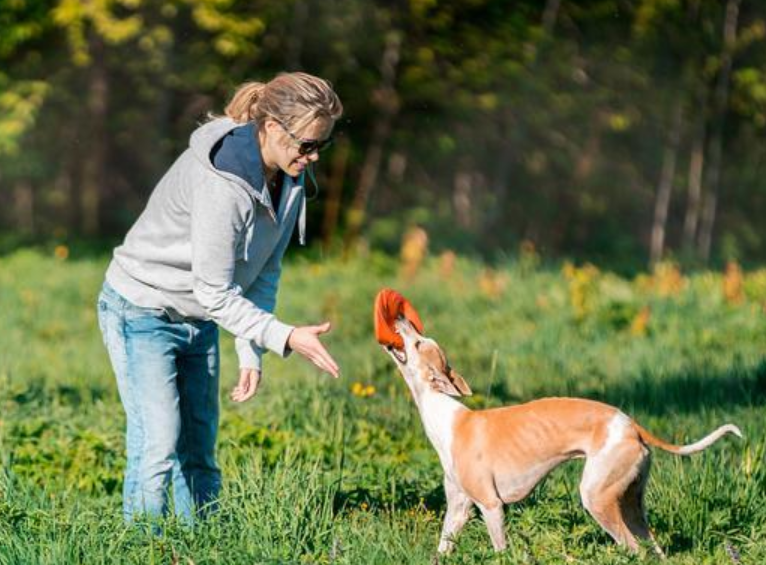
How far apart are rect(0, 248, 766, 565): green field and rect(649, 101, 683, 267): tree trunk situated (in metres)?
8.34

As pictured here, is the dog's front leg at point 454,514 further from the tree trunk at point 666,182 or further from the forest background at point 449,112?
the tree trunk at point 666,182

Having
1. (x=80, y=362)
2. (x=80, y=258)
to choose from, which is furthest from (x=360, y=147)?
(x=80, y=362)

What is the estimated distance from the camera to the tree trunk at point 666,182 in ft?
68.6

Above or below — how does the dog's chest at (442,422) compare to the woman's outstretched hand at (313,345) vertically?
below

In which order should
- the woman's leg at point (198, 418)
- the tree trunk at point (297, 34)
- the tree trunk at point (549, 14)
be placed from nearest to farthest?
the woman's leg at point (198, 418)
the tree trunk at point (297, 34)
the tree trunk at point (549, 14)

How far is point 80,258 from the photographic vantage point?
15680 millimetres

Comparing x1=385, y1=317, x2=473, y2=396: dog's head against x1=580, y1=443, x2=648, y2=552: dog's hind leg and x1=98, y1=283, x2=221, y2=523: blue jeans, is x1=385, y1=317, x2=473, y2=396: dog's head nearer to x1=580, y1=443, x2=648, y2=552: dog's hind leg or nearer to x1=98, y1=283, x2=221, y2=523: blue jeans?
x1=580, y1=443, x2=648, y2=552: dog's hind leg

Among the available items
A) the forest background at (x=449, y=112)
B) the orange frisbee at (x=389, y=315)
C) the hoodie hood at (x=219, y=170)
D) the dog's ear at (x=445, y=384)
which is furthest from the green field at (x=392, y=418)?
the forest background at (x=449, y=112)

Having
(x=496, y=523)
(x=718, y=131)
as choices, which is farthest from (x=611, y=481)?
(x=718, y=131)

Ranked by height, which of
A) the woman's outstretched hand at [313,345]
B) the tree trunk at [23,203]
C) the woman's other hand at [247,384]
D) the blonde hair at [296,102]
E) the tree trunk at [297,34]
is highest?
the blonde hair at [296,102]

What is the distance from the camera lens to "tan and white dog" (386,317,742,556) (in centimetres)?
387

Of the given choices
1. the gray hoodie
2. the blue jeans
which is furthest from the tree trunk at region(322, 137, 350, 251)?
the gray hoodie

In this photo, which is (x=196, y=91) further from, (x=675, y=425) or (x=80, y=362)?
(x=675, y=425)

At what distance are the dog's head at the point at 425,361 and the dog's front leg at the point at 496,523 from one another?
377mm
